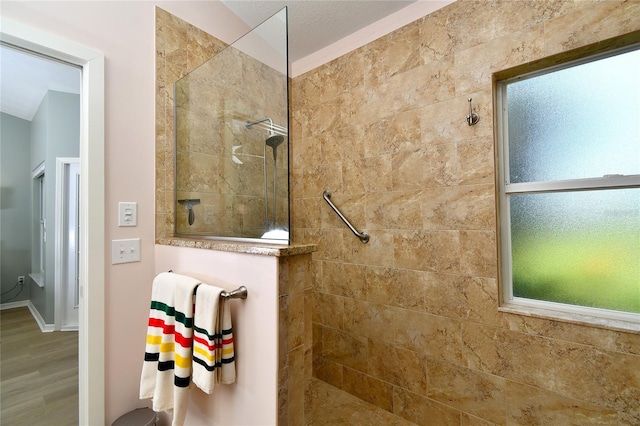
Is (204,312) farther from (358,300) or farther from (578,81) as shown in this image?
(578,81)

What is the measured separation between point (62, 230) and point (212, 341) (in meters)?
1.09

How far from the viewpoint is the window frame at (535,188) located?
123 centimetres

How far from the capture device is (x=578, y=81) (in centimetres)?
136

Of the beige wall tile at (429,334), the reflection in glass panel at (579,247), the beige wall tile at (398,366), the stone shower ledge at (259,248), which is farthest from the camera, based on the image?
the beige wall tile at (398,366)

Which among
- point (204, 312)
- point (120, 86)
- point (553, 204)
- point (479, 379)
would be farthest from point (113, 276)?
point (553, 204)

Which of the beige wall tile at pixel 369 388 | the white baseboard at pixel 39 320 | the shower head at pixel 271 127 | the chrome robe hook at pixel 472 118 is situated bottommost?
the beige wall tile at pixel 369 388

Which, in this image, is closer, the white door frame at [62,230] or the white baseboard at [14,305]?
the white baseboard at [14,305]

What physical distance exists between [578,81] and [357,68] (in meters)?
1.28

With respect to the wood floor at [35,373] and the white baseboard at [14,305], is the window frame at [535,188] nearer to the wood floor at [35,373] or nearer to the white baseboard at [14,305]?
the wood floor at [35,373]

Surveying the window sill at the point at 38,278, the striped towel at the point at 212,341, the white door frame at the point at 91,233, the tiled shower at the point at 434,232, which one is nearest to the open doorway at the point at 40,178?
the window sill at the point at 38,278

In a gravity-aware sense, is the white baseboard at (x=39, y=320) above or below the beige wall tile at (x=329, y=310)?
above

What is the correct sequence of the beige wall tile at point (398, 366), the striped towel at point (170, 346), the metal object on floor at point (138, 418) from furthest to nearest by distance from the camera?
the beige wall tile at point (398, 366)
the metal object on floor at point (138, 418)
the striped towel at point (170, 346)

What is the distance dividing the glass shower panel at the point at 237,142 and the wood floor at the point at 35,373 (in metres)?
0.80

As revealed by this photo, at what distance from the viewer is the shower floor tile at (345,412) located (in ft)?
5.71
